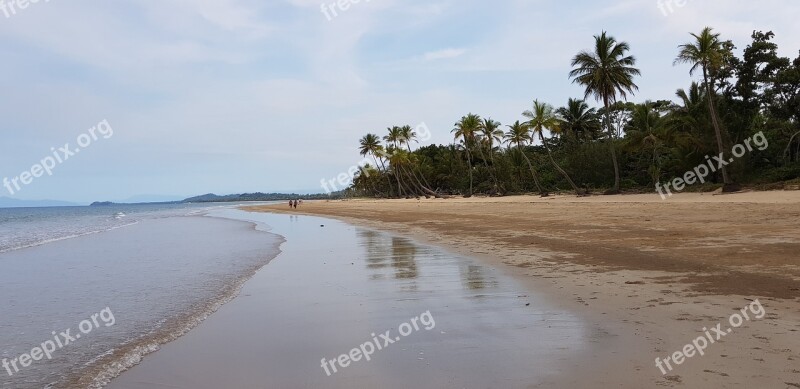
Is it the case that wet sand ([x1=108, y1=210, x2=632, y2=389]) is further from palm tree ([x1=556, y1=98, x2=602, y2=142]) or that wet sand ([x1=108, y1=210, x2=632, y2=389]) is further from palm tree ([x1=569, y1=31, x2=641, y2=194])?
palm tree ([x1=556, y1=98, x2=602, y2=142])

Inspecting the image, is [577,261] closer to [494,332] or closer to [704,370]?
[494,332]

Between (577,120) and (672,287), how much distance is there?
172ft

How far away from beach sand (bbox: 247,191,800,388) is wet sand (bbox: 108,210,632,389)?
0.87ft

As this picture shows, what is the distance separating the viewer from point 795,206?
1708cm

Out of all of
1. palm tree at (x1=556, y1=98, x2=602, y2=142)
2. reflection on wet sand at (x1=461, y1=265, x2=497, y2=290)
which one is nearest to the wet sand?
reflection on wet sand at (x1=461, y1=265, x2=497, y2=290)

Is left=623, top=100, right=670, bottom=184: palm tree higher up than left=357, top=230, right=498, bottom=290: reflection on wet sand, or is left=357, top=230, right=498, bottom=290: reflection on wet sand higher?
left=623, top=100, right=670, bottom=184: palm tree

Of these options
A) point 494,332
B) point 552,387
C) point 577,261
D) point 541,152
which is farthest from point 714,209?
point 541,152

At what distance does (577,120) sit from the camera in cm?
5625

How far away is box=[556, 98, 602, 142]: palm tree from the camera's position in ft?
183

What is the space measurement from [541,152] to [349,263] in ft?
222

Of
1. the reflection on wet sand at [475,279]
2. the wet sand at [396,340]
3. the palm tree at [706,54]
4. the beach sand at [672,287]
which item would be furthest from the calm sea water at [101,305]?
the palm tree at [706,54]

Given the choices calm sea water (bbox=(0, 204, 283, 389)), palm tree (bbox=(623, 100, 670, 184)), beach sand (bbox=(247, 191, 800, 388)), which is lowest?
calm sea water (bbox=(0, 204, 283, 389))

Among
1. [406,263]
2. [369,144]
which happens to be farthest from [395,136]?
[406,263]

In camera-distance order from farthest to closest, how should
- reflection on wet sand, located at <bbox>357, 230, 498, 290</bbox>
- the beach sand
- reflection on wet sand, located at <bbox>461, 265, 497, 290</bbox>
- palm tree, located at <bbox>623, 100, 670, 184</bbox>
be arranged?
palm tree, located at <bbox>623, 100, 670, 184</bbox> → reflection on wet sand, located at <bbox>357, 230, 498, 290</bbox> → reflection on wet sand, located at <bbox>461, 265, 497, 290</bbox> → the beach sand
